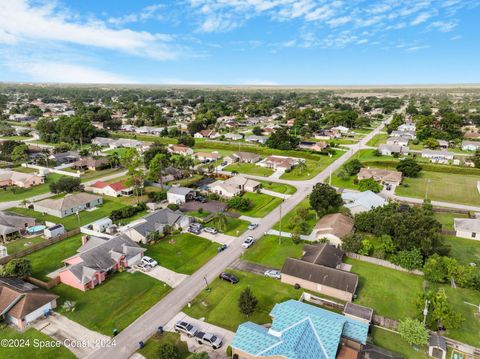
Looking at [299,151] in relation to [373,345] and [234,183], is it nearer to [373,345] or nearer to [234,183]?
[234,183]

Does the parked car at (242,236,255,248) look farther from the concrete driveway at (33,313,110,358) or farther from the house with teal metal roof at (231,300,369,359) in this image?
the concrete driveway at (33,313,110,358)

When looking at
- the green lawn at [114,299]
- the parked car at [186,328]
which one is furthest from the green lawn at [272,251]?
the parked car at [186,328]

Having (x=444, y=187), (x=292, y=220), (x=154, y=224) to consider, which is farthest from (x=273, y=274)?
(x=444, y=187)

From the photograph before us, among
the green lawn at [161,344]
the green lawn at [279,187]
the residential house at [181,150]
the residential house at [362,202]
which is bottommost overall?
the green lawn at [161,344]

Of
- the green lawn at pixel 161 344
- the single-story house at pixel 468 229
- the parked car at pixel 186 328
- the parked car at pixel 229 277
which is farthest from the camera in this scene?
the single-story house at pixel 468 229

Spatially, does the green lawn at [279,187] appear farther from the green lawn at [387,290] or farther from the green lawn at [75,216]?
the green lawn at [75,216]

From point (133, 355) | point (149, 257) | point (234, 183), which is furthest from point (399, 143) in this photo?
point (133, 355)

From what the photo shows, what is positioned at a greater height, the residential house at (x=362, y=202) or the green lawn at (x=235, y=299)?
the residential house at (x=362, y=202)

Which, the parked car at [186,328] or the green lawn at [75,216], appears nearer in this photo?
the parked car at [186,328]
